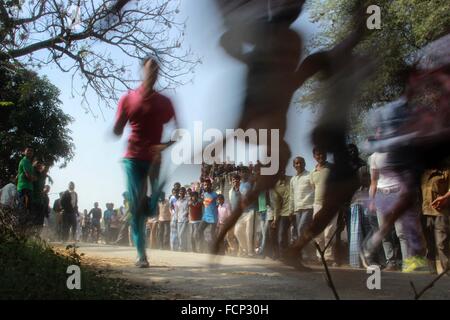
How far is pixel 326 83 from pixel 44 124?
3.54 ft

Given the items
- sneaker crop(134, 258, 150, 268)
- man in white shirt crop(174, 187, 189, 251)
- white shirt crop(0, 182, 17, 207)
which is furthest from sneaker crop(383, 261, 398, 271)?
white shirt crop(0, 182, 17, 207)

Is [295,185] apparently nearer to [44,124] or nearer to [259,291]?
[259,291]

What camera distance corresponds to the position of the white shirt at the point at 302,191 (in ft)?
5.50

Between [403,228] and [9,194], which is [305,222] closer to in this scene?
[403,228]

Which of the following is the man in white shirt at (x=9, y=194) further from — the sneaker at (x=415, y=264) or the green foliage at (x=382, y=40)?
the sneaker at (x=415, y=264)

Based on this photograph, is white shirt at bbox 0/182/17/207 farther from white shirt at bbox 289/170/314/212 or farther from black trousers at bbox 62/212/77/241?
white shirt at bbox 289/170/314/212

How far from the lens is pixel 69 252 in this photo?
7.05ft

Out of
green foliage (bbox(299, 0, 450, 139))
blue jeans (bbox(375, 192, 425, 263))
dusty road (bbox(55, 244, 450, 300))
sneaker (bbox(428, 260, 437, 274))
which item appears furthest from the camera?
sneaker (bbox(428, 260, 437, 274))

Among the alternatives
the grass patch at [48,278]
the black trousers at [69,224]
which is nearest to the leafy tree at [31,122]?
the black trousers at [69,224]

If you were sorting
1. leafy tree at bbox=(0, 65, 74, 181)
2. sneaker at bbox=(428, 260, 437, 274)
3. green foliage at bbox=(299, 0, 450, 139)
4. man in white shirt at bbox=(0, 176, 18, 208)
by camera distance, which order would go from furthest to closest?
sneaker at bbox=(428, 260, 437, 274) → man in white shirt at bbox=(0, 176, 18, 208) → leafy tree at bbox=(0, 65, 74, 181) → green foliage at bbox=(299, 0, 450, 139)

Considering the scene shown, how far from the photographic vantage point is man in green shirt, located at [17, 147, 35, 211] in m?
2.00

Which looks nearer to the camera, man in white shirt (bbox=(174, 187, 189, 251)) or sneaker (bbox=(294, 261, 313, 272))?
sneaker (bbox=(294, 261, 313, 272))

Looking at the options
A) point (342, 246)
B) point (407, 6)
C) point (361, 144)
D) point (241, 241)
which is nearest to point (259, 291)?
point (241, 241)

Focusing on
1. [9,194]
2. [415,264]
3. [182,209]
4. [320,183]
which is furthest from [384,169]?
[9,194]
